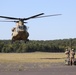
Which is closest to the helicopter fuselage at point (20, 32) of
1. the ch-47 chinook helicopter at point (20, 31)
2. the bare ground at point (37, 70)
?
the ch-47 chinook helicopter at point (20, 31)

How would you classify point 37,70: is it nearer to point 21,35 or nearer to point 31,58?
point 31,58

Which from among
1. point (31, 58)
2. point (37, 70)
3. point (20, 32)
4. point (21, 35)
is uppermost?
point (20, 32)

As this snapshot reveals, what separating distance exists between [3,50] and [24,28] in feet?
156

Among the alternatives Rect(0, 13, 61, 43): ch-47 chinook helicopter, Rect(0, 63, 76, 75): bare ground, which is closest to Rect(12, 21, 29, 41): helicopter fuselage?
Rect(0, 13, 61, 43): ch-47 chinook helicopter

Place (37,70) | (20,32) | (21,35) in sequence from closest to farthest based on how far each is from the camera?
(37,70), (20,32), (21,35)

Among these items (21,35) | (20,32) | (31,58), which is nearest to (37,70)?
(31,58)

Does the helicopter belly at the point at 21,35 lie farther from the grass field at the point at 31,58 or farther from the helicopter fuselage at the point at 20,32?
the grass field at the point at 31,58

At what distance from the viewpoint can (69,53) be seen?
139 feet

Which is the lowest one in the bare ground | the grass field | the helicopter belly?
the bare ground

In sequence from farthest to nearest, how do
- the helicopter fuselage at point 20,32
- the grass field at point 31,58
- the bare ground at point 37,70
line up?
the helicopter fuselage at point 20,32 → the grass field at point 31,58 → the bare ground at point 37,70

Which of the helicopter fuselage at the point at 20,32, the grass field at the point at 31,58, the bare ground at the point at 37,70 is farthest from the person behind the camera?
the helicopter fuselage at the point at 20,32

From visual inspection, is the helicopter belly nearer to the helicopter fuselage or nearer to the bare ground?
the helicopter fuselage

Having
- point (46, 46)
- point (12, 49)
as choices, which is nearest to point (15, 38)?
point (12, 49)

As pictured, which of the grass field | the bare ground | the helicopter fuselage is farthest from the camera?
the helicopter fuselage
